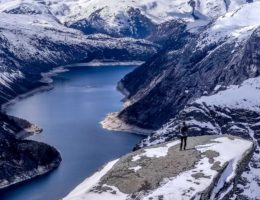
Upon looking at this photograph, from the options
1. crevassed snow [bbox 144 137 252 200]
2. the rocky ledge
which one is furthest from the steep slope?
the rocky ledge

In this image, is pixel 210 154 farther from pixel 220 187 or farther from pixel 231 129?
pixel 231 129

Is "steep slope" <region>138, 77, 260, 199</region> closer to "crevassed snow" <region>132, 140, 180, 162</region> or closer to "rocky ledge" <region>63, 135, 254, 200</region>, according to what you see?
"crevassed snow" <region>132, 140, 180, 162</region>

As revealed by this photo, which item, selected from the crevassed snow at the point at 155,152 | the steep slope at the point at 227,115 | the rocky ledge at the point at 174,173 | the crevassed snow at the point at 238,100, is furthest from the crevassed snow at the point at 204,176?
the crevassed snow at the point at 238,100

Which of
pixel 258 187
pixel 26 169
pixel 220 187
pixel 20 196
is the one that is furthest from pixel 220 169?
pixel 26 169

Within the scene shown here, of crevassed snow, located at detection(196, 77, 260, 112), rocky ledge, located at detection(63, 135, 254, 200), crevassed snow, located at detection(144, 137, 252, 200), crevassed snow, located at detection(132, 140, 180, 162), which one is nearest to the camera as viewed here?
crevassed snow, located at detection(144, 137, 252, 200)

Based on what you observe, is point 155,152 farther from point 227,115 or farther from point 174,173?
point 227,115

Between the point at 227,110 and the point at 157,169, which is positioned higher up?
the point at 157,169

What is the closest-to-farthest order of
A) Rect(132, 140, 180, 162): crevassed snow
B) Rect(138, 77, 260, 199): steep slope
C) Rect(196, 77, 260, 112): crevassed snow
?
Rect(132, 140, 180, 162): crevassed snow, Rect(138, 77, 260, 199): steep slope, Rect(196, 77, 260, 112): crevassed snow

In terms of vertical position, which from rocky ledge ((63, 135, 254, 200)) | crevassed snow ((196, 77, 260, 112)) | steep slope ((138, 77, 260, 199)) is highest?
rocky ledge ((63, 135, 254, 200))

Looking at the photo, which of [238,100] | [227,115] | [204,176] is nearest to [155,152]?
[204,176]
